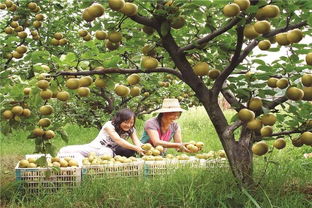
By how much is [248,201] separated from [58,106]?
15.4ft

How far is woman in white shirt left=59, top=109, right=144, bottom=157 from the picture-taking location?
532cm

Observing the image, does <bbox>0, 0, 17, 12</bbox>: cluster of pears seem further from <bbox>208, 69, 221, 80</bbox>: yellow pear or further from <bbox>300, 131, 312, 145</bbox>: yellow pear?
<bbox>300, 131, 312, 145</bbox>: yellow pear

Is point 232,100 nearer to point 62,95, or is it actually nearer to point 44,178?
point 62,95

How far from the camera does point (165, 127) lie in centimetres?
588

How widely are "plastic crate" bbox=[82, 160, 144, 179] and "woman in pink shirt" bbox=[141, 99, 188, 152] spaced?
136 cm

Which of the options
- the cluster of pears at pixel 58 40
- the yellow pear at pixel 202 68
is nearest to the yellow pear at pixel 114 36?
the yellow pear at pixel 202 68

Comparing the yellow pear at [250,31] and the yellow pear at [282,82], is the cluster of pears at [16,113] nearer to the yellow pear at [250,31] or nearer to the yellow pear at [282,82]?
the yellow pear at [250,31]

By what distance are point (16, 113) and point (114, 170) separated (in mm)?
1560

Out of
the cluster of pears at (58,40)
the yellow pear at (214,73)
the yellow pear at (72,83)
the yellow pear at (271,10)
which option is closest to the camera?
the yellow pear at (271,10)

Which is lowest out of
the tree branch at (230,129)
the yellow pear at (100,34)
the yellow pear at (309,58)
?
the tree branch at (230,129)

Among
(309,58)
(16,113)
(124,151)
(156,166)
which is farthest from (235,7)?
(124,151)

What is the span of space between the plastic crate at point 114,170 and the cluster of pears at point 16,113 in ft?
4.20

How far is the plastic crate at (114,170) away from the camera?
12.8 feet

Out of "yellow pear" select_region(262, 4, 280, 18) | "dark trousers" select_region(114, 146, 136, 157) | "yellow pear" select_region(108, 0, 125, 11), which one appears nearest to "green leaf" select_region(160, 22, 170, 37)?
"yellow pear" select_region(108, 0, 125, 11)
